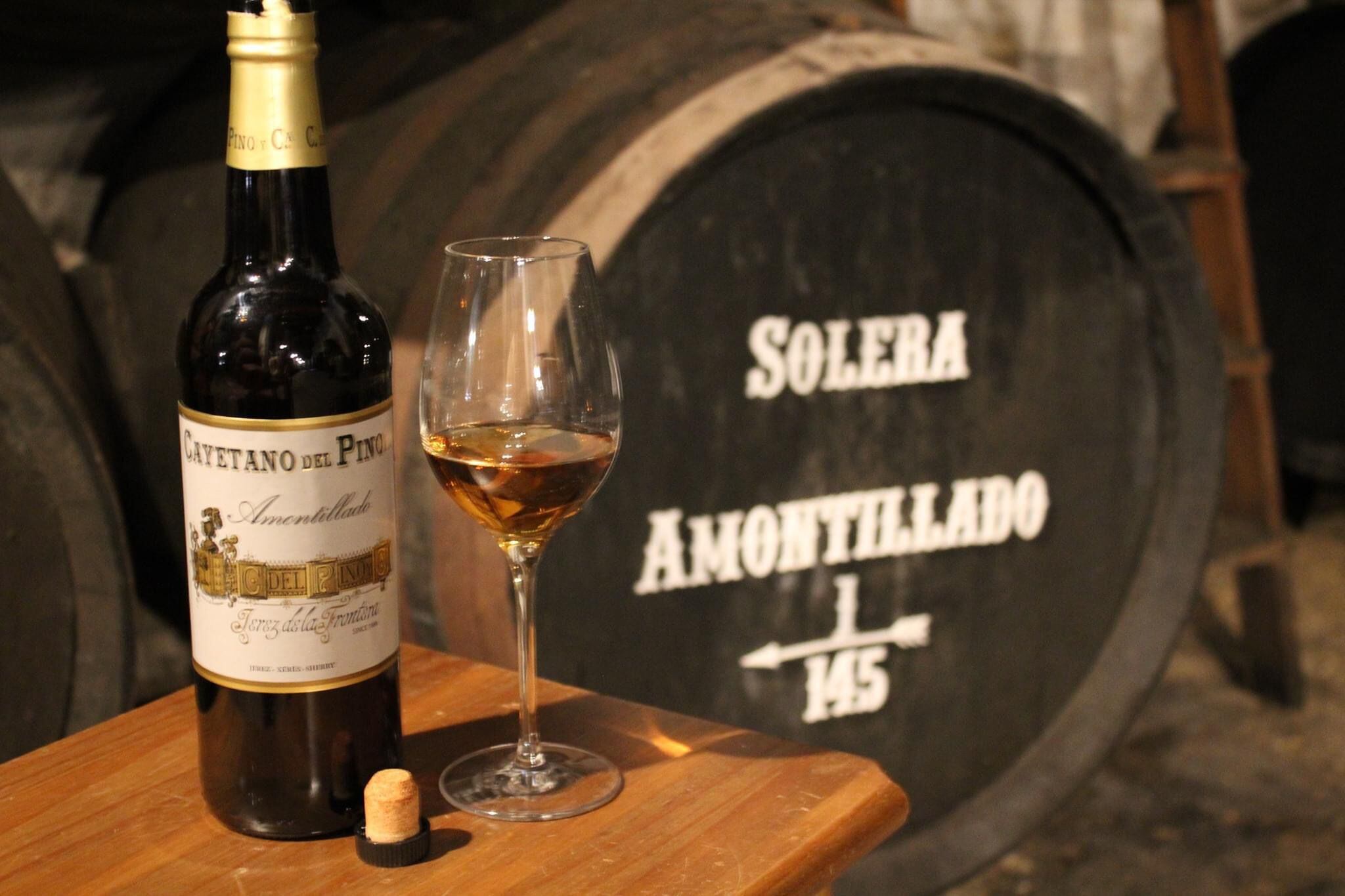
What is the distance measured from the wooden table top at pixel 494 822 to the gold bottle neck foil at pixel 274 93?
0.31 meters

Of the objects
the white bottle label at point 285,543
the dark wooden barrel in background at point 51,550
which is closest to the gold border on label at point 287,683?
the white bottle label at point 285,543

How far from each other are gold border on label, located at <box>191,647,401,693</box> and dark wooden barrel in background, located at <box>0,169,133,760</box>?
1.50ft

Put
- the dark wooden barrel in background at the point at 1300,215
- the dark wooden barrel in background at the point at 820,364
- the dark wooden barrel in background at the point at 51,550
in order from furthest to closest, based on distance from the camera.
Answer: the dark wooden barrel in background at the point at 1300,215 < the dark wooden barrel in background at the point at 820,364 < the dark wooden barrel in background at the point at 51,550

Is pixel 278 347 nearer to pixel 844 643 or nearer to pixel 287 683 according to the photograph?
pixel 287 683

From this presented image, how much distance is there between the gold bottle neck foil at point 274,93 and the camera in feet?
2.08

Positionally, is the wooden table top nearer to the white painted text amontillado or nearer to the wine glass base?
the wine glass base

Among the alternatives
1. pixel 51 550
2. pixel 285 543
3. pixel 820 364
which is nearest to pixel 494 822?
pixel 285 543

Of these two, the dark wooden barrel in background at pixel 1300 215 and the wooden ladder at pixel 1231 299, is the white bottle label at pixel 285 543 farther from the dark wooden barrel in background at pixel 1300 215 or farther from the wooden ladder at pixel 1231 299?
the dark wooden barrel in background at pixel 1300 215

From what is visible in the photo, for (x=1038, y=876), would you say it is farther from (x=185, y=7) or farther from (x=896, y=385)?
(x=185, y=7)

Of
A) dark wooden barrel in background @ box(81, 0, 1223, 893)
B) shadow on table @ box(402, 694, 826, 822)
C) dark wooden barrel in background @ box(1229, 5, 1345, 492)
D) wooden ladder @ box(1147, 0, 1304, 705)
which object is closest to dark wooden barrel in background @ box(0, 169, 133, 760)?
dark wooden barrel in background @ box(81, 0, 1223, 893)

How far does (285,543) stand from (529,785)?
6.9 inches

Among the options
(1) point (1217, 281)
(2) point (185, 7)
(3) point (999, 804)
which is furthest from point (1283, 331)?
(2) point (185, 7)

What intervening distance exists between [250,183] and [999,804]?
4.05ft

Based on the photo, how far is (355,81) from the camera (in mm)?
1555
